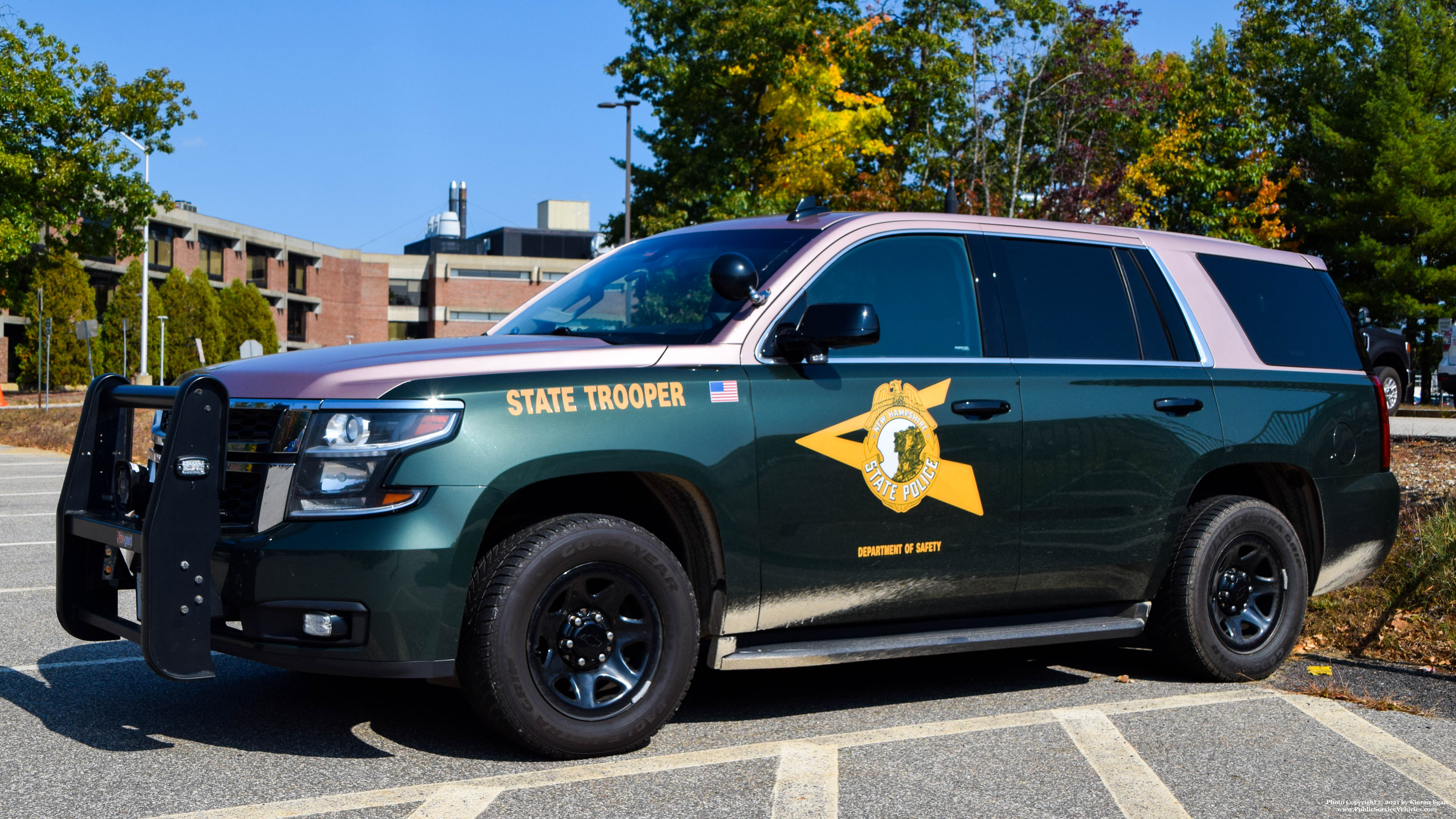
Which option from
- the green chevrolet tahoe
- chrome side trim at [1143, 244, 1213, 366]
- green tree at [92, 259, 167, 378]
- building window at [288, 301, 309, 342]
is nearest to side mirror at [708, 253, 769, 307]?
the green chevrolet tahoe

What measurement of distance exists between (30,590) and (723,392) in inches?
215

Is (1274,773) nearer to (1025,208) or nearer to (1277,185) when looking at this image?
(1025,208)

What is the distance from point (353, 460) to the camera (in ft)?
13.2

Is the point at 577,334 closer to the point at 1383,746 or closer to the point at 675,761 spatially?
the point at 675,761

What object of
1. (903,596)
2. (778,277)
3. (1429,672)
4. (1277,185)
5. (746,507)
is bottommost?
(1429,672)

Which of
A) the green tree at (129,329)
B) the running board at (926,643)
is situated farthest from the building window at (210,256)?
the running board at (926,643)

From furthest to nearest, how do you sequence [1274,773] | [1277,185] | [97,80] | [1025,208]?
[1277,185], [97,80], [1025,208], [1274,773]

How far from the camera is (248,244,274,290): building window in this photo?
243 ft

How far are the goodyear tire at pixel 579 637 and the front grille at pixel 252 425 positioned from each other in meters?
0.78

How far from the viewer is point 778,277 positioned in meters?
4.93

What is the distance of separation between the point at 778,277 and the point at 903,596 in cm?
129

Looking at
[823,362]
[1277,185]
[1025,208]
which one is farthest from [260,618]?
[1277,185]

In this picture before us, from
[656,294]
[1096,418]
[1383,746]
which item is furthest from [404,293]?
[1383,746]

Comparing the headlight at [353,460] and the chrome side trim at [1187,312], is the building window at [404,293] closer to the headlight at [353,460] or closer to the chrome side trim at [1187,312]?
the chrome side trim at [1187,312]
